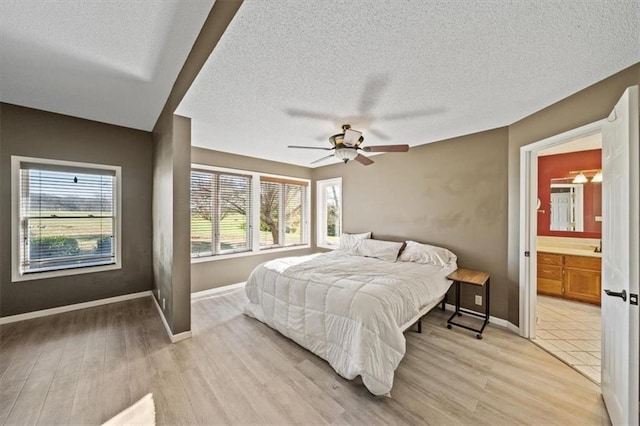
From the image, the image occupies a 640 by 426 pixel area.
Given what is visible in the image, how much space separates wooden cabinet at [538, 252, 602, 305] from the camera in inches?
139

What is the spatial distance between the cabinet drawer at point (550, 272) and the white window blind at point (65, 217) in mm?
7027

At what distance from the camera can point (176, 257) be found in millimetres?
2607

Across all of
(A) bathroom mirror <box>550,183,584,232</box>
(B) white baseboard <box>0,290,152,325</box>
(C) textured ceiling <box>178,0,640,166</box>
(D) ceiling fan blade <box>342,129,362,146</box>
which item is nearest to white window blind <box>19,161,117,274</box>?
(B) white baseboard <box>0,290,152,325</box>

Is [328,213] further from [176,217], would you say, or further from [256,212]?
[176,217]

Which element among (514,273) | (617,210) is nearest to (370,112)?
(617,210)

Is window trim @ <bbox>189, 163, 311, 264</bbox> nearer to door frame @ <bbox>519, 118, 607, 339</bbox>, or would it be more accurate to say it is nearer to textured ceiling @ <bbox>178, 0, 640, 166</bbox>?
textured ceiling @ <bbox>178, 0, 640, 166</bbox>

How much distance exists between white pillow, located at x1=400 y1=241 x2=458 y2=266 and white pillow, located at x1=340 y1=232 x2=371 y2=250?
0.90 m

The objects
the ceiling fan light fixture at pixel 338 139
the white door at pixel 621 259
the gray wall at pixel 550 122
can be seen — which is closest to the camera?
the white door at pixel 621 259

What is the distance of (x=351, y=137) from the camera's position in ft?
8.70

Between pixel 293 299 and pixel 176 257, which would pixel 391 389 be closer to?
pixel 293 299

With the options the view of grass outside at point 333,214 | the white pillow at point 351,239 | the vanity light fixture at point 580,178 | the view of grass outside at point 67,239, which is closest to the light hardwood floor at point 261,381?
the view of grass outside at point 67,239

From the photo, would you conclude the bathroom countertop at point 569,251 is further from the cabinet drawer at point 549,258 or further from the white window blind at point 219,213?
the white window blind at point 219,213

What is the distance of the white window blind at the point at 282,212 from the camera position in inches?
195

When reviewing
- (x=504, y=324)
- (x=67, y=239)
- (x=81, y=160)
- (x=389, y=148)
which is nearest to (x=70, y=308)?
(x=67, y=239)
